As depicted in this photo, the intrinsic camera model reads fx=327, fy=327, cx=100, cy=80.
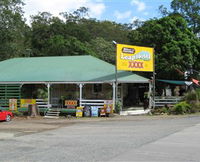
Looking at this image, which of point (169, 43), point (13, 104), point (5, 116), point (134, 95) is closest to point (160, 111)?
point (134, 95)

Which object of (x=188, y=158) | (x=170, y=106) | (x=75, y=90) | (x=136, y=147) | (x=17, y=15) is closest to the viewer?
(x=188, y=158)

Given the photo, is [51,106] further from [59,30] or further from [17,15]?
[59,30]

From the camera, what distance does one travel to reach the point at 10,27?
1789 inches

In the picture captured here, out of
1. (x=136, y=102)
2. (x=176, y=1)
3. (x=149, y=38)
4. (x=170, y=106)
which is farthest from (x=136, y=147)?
(x=176, y=1)

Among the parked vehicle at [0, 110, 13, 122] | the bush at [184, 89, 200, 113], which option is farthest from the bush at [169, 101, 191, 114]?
the parked vehicle at [0, 110, 13, 122]

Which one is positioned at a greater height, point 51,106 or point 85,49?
point 85,49

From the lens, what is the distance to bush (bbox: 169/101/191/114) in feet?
86.2

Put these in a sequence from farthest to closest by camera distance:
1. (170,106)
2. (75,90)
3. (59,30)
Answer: (59,30), (75,90), (170,106)

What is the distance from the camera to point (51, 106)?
28.7 m

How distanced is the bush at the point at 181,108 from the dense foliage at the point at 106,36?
726 cm

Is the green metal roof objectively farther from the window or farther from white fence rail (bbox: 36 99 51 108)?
white fence rail (bbox: 36 99 51 108)

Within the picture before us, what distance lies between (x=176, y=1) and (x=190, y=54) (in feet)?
79.2

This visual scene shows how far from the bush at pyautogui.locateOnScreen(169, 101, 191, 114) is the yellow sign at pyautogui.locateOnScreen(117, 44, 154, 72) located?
461 centimetres

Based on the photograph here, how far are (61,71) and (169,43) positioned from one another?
1186cm
